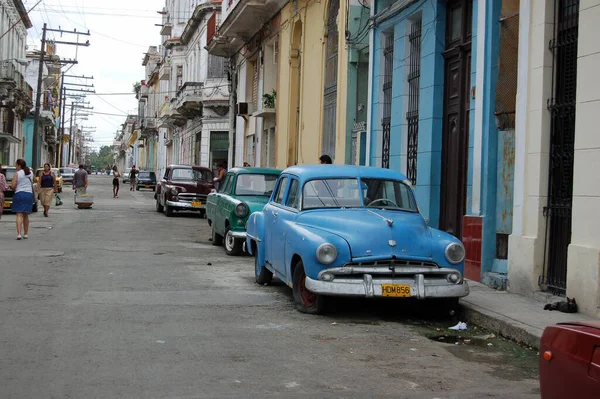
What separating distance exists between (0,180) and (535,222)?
14.2 m

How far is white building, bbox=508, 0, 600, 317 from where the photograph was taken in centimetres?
854

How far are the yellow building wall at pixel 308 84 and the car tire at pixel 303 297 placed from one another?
387 inches

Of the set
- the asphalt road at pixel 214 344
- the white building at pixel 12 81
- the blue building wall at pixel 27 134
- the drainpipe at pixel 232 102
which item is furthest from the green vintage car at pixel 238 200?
the blue building wall at pixel 27 134

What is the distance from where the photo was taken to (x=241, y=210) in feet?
46.9

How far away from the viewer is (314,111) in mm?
21484

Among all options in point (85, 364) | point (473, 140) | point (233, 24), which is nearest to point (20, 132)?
point (233, 24)

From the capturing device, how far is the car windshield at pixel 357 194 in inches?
367

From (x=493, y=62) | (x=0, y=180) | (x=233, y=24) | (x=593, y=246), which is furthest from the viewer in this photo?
(x=233, y=24)

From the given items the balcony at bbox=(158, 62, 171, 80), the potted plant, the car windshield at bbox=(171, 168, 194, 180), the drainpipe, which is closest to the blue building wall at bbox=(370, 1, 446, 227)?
the potted plant

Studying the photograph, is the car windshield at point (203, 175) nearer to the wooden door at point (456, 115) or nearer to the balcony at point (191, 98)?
the wooden door at point (456, 115)

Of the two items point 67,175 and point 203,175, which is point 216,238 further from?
point 67,175

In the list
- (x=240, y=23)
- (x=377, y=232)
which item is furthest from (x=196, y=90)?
(x=377, y=232)

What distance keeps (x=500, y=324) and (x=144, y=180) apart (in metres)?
52.3

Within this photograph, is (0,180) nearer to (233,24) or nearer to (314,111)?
(314,111)
